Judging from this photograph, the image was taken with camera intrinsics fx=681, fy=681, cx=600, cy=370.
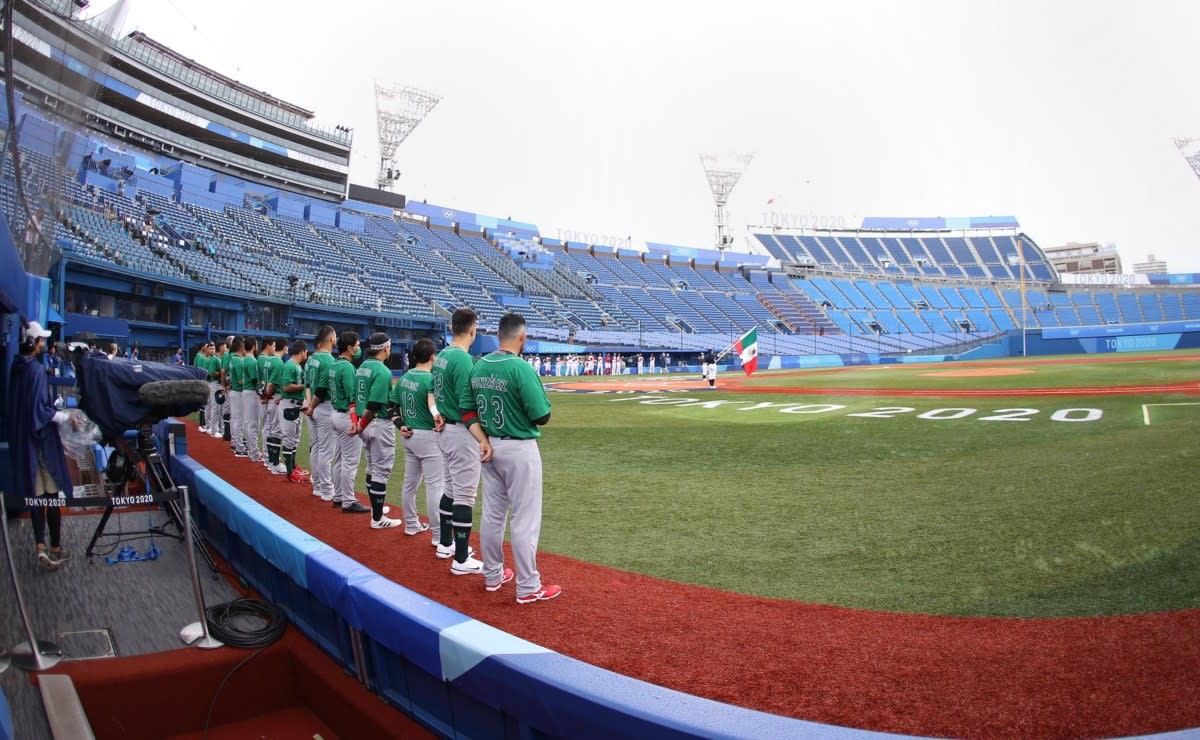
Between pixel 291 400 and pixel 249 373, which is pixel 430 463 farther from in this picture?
pixel 249 373

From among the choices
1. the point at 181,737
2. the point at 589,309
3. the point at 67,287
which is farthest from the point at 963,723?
the point at 589,309

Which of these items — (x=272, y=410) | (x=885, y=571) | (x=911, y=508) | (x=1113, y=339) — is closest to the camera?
(x=885, y=571)

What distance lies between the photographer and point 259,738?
3.88 metres

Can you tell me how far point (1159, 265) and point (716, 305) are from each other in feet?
372

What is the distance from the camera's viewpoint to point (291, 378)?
10.5 metres

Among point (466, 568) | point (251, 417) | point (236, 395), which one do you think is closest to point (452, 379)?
point (466, 568)

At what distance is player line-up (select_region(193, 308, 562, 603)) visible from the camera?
16.3ft

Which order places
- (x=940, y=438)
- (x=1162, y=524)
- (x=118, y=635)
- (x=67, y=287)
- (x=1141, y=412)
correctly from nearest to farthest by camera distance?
(x=118, y=635) → (x=1162, y=524) → (x=940, y=438) → (x=1141, y=412) → (x=67, y=287)

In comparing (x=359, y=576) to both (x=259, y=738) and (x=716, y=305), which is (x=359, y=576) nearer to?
(x=259, y=738)

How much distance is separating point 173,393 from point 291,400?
20.8 ft

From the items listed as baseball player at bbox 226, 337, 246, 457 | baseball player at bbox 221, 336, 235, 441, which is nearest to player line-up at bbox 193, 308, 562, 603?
baseball player at bbox 226, 337, 246, 457

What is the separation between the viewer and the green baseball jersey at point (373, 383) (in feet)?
23.7

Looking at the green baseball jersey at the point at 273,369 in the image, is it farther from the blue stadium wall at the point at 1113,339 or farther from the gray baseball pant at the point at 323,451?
the blue stadium wall at the point at 1113,339

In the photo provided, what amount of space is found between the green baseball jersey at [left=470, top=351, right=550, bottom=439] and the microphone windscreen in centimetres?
188
